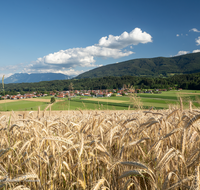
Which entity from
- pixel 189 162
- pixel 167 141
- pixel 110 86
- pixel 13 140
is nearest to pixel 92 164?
pixel 189 162

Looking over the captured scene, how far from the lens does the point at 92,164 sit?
62.4 inches

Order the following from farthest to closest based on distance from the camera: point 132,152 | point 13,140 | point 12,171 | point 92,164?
point 13,140 < point 132,152 < point 12,171 < point 92,164

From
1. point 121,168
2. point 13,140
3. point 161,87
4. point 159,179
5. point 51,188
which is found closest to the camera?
point 159,179

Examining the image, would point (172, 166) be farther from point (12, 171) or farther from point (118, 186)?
point (12, 171)

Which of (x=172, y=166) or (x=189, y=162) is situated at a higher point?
(x=189, y=162)

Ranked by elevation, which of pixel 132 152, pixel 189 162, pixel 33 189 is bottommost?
pixel 33 189

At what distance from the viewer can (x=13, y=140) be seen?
2459 millimetres

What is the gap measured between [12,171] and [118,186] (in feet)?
4.68

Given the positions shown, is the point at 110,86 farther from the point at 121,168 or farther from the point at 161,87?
the point at 121,168

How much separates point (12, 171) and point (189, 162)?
2.16 metres

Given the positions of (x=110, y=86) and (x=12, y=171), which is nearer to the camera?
(x=12, y=171)

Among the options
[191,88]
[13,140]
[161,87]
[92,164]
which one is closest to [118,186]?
[92,164]

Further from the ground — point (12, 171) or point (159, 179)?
point (159, 179)

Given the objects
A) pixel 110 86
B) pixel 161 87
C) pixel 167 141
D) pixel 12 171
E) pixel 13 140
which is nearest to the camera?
pixel 12 171
